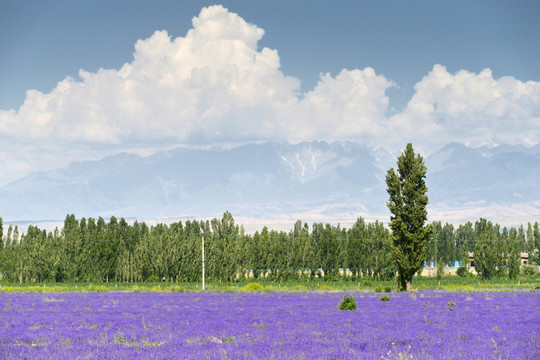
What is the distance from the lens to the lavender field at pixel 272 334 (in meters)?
21.8

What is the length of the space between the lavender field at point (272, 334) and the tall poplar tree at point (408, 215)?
30444 mm

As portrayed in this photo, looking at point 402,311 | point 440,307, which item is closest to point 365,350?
point 402,311

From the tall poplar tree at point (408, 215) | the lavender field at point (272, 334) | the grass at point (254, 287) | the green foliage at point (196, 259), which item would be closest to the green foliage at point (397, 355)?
the lavender field at point (272, 334)

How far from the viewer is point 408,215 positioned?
73.3 m

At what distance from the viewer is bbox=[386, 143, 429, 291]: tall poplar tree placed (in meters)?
72.8

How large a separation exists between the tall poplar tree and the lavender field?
3044 cm

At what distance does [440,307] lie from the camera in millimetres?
44656

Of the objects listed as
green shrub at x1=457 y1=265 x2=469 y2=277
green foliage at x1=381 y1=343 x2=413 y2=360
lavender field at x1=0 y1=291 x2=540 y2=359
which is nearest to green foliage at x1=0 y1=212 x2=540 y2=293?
green shrub at x1=457 y1=265 x2=469 y2=277

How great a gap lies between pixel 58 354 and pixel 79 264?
326 ft

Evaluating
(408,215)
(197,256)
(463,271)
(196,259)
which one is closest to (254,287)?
(408,215)

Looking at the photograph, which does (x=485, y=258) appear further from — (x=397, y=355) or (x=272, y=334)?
(x=397, y=355)

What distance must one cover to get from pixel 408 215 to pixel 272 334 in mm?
48683

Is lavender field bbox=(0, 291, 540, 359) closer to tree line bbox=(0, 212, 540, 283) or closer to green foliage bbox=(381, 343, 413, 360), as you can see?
green foliage bbox=(381, 343, 413, 360)

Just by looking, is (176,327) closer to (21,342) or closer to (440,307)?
(21,342)
